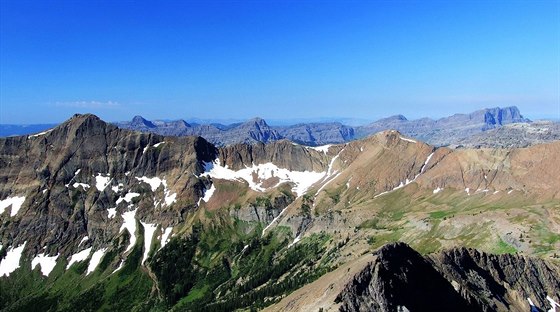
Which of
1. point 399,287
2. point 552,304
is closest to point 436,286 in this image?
point 399,287

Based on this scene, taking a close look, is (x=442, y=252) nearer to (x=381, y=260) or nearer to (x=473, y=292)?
(x=473, y=292)

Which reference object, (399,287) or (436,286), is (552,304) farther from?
(399,287)

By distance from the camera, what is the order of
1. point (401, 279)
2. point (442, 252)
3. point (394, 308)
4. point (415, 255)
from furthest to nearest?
1. point (442, 252)
2. point (415, 255)
3. point (401, 279)
4. point (394, 308)

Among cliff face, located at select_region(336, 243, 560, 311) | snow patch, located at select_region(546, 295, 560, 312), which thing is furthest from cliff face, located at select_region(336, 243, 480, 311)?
snow patch, located at select_region(546, 295, 560, 312)

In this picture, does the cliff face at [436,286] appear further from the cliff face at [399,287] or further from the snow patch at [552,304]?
the snow patch at [552,304]

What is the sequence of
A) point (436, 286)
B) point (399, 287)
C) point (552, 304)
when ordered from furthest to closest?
1. point (552, 304)
2. point (436, 286)
3. point (399, 287)

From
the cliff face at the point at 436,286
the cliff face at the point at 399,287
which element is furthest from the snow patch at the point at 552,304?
the cliff face at the point at 399,287

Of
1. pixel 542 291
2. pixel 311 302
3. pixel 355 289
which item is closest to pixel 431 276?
pixel 355 289

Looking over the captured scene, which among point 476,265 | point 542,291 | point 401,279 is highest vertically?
point 401,279

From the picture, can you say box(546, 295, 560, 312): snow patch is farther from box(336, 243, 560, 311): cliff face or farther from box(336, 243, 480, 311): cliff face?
box(336, 243, 480, 311): cliff face
